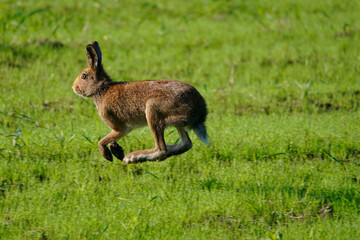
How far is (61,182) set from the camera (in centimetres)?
627

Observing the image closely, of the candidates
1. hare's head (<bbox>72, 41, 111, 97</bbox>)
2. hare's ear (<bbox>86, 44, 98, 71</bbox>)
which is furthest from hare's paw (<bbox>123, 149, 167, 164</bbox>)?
hare's ear (<bbox>86, 44, 98, 71</bbox>)

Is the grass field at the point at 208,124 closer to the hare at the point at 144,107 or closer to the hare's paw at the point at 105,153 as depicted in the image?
the hare's paw at the point at 105,153

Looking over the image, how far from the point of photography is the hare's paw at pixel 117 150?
6469mm

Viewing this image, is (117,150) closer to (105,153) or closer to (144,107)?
(105,153)

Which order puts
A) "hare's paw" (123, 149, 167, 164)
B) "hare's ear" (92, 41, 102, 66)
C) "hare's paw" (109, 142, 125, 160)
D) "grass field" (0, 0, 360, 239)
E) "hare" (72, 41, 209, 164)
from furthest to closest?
"hare's paw" (109, 142, 125, 160), "hare's ear" (92, 41, 102, 66), "hare's paw" (123, 149, 167, 164), "hare" (72, 41, 209, 164), "grass field" (0, 0, 360, 239)

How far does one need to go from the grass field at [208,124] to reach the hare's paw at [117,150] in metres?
0.17

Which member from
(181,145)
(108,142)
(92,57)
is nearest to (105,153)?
(108,142)

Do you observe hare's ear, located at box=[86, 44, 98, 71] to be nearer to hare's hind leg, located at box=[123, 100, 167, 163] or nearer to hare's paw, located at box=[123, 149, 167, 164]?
hare's hind leg, located at box=[123, 100, 167, 163]

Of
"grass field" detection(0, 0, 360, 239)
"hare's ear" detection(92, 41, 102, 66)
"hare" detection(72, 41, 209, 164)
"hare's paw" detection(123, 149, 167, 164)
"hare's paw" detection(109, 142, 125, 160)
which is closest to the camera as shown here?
"grass field" detection(0, 0, 360, 239)

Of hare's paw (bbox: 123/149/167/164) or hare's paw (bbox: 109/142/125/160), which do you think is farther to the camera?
hare's paw (bbox: 109/142/125/160)

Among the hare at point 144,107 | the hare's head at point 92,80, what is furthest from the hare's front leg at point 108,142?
the hare's head at point 92,80

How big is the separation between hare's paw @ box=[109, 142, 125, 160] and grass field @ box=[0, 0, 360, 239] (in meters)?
0.17

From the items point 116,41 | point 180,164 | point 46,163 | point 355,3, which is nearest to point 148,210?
point 180,164

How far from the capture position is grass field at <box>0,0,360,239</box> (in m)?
5.55
